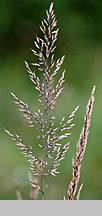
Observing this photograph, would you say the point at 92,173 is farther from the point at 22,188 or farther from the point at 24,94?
the point at 24,94

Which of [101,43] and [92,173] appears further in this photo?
[101,43]

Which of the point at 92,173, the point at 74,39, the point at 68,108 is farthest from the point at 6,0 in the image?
the point at 92,173

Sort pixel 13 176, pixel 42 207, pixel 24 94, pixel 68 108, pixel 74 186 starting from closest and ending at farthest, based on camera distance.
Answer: pixel 42 207
pixel 74 186
pixel 13 176
pixel 68 108
pixel 24 94

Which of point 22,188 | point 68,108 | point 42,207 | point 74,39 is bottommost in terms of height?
point 42,207

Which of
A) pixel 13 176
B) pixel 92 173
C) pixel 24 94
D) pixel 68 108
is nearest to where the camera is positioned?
pixel 13 176

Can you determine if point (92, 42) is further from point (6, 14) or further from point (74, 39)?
point (6, 14)

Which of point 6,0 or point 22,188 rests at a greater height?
point 6,0
